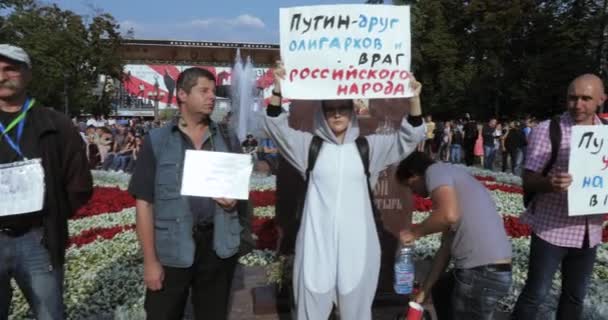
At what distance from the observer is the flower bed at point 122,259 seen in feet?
16.8

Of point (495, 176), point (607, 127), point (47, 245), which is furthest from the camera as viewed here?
point (495, 176)

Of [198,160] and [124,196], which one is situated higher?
[198,160]

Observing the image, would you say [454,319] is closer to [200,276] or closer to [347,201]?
[347,201]

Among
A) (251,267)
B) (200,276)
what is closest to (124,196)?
(251,267)

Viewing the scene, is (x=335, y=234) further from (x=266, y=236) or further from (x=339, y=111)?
(x=266, y=236)

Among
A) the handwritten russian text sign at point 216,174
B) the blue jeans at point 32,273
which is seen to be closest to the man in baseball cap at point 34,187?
the blue jeans at point 32,273

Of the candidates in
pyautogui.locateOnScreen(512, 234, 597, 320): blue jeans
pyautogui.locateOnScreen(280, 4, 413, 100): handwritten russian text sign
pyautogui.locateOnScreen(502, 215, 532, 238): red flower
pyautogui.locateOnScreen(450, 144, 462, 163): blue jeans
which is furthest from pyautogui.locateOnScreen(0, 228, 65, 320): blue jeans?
pyautogui.locateOnScreen(450, 144, 462, 163): blue jeans

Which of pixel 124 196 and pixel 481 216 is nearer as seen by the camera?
pixel 481 216

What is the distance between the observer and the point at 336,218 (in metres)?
3.20

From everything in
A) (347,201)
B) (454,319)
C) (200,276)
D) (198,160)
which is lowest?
(454,319)

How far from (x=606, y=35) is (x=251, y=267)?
32.2 meters

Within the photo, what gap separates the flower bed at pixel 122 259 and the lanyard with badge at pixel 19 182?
1.93 m

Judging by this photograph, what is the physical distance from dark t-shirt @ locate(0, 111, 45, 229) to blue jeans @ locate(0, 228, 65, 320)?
57mm

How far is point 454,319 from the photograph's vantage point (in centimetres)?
347
